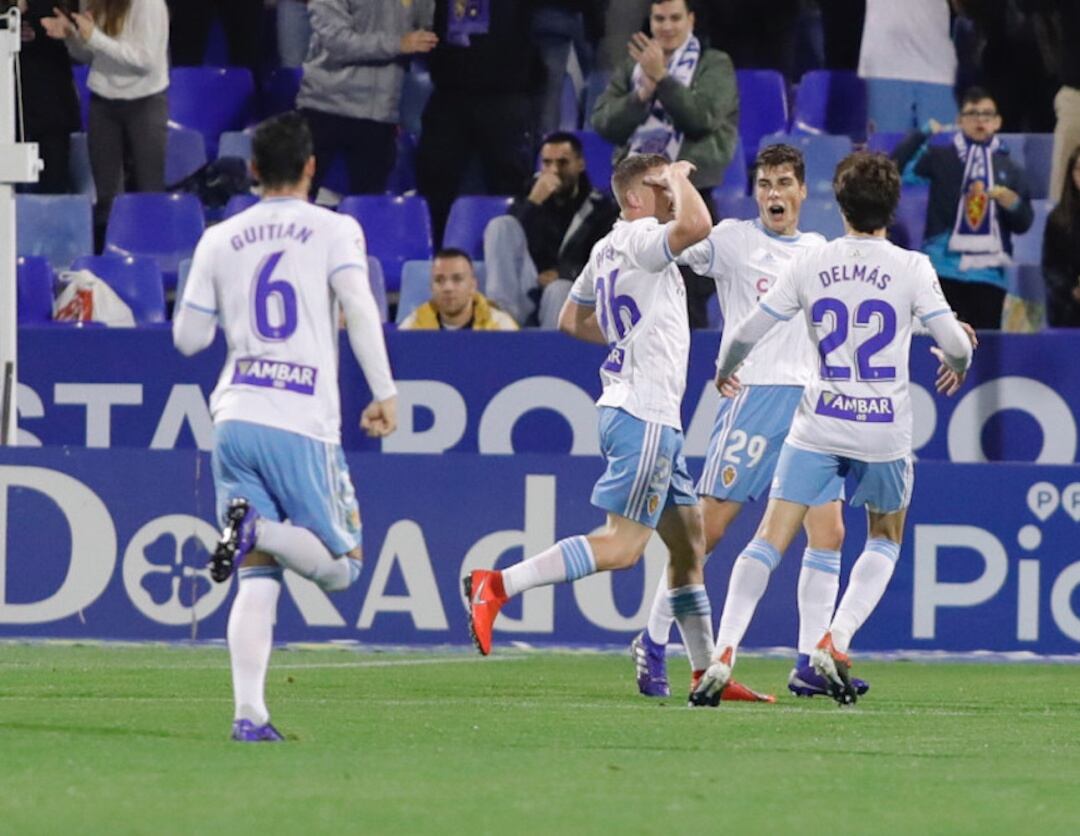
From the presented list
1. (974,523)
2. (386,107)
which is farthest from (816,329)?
(386,107)

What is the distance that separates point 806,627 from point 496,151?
6566 mm

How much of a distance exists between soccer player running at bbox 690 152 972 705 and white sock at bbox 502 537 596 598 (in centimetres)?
63

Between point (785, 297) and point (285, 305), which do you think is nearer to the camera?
point (285, 305)

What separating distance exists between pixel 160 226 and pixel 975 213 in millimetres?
5181

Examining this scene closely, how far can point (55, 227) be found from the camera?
52.7 feet

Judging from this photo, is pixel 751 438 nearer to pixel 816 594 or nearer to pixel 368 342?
pixel 816 594

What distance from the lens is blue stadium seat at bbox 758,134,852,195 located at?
1512 centimetres

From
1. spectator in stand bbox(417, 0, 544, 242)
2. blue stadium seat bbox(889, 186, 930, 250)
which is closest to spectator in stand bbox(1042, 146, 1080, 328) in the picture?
blue stadium seat bbox(889, 186, 930, 250)

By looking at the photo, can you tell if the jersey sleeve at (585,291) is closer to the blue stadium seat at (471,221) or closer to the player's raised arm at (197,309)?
the player's raised arm at (197,309)

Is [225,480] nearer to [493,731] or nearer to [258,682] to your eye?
[258,682]

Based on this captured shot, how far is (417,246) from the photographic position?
50.8ft

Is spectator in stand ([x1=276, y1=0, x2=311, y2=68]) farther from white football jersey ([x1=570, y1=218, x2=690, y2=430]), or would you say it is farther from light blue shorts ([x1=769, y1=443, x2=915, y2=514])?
light blue shorts ([x1=769, y1=443, x2=915, y2=514])

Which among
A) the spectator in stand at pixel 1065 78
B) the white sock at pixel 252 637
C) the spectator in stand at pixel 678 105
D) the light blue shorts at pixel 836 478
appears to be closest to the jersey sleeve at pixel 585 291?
the light blue shorts at pixel 836 478

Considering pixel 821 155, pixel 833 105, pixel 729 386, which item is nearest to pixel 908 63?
pixel 821 155
